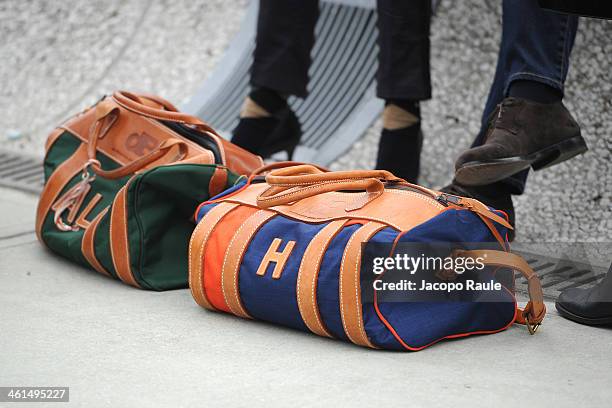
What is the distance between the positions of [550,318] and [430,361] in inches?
15.6

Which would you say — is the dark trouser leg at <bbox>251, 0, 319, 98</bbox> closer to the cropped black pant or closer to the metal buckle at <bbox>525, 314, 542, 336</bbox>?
the cropped black pant

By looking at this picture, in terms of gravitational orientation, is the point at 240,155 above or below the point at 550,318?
above

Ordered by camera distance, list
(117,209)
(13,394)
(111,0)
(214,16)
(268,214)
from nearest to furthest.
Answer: (13,394), (268,214), (117,209), (214,16), (111,0)

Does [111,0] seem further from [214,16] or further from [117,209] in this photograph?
[117,209]

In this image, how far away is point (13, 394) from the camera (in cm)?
149

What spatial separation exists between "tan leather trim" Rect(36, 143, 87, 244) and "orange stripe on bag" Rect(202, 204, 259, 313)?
0.56 metres

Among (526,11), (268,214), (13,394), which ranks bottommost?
(13,394)

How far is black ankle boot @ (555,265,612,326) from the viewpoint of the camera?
1.85m

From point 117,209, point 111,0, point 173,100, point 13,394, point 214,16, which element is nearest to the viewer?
point 13,394

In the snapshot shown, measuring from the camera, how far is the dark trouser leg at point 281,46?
2.82m

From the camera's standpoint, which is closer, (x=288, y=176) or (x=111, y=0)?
(x=288, y=176)

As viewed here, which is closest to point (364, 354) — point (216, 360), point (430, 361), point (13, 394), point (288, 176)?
point (430, 361)

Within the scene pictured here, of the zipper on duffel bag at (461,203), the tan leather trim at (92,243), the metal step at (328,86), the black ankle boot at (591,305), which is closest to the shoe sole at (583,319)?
the black ankle boot at (591,305)

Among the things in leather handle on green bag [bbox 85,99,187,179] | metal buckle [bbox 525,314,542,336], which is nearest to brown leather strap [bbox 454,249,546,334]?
metal buckle [bbox 525,314,542,336]
